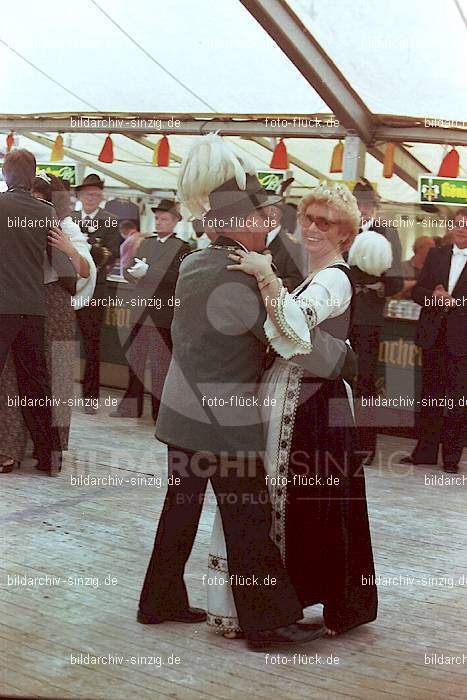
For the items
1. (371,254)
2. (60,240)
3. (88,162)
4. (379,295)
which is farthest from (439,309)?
(88,162)

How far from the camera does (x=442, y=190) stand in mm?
6711

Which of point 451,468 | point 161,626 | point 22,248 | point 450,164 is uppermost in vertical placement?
point 450,164

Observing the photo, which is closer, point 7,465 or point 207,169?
point 207,169

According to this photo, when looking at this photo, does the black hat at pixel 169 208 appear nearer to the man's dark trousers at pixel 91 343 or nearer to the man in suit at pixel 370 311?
the man's dark trousers at pixel 91 343

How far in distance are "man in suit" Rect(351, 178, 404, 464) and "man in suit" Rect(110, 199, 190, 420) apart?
114cm

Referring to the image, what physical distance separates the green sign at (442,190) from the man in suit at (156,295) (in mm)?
1684

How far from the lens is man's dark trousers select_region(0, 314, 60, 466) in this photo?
4715 millimetres

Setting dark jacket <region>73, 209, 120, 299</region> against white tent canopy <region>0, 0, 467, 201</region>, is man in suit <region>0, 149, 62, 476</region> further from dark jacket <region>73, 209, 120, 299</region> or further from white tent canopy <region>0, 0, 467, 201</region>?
dark jacket <region>73, 209, 120, 299</region>

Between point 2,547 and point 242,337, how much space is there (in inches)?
62.5

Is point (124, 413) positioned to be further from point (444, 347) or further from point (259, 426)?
point (259, 426)

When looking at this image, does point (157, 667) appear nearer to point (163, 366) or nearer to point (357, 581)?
point (357, 581)

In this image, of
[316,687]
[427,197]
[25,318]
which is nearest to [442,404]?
[427,197]

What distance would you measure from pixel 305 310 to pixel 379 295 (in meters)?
2.80

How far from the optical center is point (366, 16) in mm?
5047
